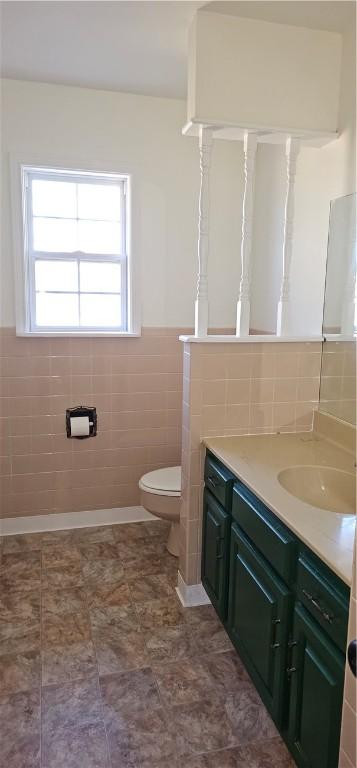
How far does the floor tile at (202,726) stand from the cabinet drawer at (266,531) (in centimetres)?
64

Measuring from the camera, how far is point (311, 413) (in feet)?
7.79

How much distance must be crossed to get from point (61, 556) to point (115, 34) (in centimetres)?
256

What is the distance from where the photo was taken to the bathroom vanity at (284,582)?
4.13 feet

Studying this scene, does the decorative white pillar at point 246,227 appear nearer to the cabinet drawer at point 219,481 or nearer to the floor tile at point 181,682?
the cabinet drawer at point 219,481

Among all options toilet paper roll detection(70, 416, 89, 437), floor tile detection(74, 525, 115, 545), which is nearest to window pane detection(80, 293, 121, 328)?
toilet paper roll detection(70, 416, 89, 437)

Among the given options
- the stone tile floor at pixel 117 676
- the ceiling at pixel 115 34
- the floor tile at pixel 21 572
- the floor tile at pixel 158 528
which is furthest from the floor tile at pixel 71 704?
the ceiling at pixel 115 34

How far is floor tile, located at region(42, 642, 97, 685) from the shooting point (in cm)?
197

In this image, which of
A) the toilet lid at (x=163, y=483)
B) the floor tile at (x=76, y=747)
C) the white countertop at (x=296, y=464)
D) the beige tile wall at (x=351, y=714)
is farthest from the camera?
the toilet lid at (x=163, y=483)

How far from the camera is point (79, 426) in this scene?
306cm

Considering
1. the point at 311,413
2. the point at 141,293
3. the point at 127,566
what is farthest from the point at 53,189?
the point at 127,566

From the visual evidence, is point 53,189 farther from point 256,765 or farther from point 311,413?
point 256,765

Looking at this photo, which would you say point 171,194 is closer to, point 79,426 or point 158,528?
point 79,426

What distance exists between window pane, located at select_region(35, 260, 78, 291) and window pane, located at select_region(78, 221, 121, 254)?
0.14 metres

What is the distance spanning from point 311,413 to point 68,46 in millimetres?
1989
